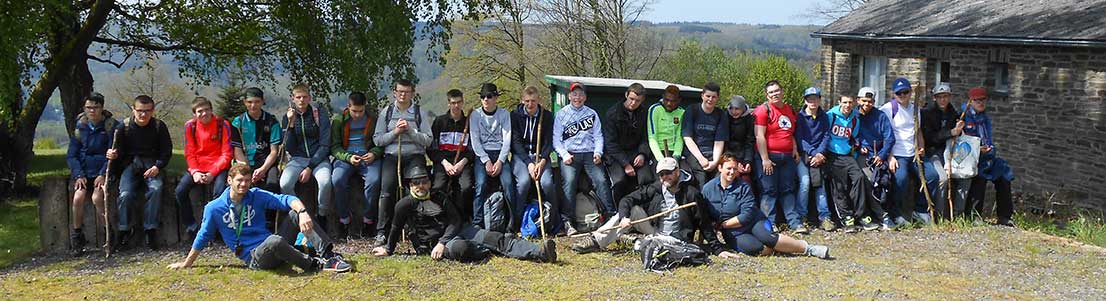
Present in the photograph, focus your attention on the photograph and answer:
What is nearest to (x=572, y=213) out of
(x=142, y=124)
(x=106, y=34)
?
(x=142, y=124)

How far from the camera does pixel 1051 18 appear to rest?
17.7m

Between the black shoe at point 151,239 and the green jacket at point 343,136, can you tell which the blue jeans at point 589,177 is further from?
the black shoe at point 151,239

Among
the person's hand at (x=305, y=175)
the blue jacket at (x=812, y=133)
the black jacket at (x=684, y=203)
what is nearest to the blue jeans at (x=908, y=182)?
the blue jacket at (x=812, y=133)

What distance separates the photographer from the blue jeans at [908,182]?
1041cm

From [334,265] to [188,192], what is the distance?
224 centimetres

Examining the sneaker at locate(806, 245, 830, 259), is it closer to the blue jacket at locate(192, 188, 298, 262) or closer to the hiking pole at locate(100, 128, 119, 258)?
the blue jacket at locate(192, 188, 298, 262)

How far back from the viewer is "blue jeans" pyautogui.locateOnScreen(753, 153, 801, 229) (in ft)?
33.0

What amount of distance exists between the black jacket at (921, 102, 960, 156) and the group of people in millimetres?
346

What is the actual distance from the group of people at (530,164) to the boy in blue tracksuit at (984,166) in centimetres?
76

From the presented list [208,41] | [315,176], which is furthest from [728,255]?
[208,41]

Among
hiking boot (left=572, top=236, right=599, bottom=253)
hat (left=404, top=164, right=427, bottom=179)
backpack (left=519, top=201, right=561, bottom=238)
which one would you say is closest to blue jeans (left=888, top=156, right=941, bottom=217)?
hiking boot (left=572, top=236, right=599, bottom=253)

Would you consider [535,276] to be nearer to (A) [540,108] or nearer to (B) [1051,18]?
(A) [540,108]

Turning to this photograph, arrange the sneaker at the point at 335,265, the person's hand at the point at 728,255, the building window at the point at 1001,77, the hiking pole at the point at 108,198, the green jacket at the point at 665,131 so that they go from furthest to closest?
the building window at the point at 1001,77 < the green jacket at the point at 665,131 < the hiking pole at the point at 108,198 < the person's hand at the point at 728,255 < the sneaker at the point at 335,265

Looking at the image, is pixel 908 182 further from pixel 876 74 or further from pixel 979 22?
pixel 876 74
